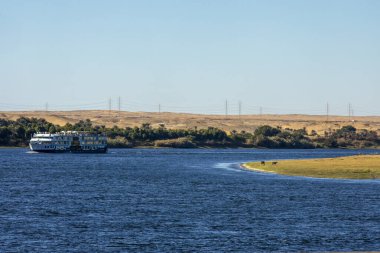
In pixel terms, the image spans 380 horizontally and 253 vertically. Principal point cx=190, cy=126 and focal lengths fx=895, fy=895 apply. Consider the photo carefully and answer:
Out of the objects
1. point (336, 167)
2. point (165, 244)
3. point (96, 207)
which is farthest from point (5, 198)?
point (336, 167)

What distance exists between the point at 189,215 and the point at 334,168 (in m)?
73.3

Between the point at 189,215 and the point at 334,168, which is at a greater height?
the point at 334,168

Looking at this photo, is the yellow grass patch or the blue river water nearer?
the blue river water

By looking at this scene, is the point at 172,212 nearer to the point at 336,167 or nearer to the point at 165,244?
the point at 165,244

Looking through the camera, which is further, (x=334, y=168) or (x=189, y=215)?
(x=334, y=168)

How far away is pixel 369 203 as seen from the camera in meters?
87.6

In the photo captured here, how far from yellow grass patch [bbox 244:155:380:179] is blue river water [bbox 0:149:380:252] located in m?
8.90

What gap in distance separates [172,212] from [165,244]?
19565 millimetres

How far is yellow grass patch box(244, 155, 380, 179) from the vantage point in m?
133

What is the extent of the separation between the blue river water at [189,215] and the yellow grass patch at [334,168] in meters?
8.90

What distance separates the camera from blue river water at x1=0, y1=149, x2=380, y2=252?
60500mm

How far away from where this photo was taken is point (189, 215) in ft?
253

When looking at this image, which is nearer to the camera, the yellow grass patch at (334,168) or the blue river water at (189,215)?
the blue river water at (189,215)

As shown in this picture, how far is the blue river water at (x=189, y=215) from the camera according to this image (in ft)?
198
